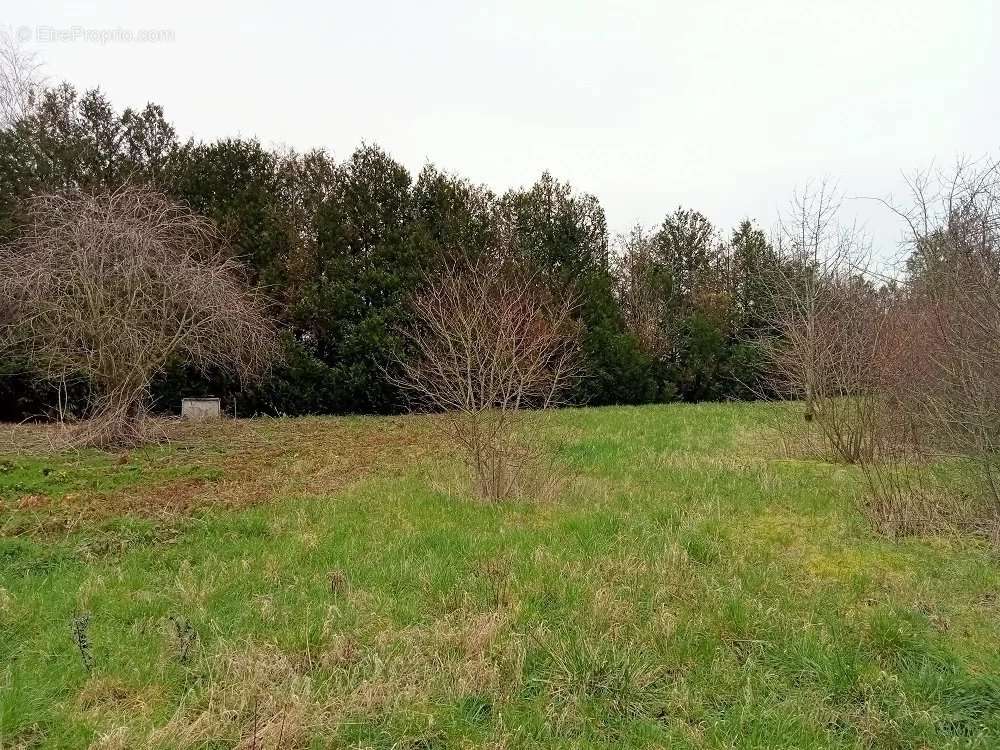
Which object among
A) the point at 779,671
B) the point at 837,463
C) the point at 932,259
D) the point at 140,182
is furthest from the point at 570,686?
the point at 140,182

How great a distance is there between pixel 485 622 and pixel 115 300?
8922mm

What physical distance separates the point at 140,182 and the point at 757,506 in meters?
16.2

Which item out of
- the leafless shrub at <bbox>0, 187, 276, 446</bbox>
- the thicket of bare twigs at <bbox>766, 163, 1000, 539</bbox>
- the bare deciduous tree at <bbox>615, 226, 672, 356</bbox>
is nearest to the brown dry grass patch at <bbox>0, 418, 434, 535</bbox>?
the leafless shrub at <bbox>0, 187, 276, 446</bbox>

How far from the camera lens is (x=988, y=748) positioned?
2545mm

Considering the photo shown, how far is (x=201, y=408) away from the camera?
50.7 ft

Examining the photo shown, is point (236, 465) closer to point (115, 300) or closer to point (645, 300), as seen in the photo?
point (115, 300)

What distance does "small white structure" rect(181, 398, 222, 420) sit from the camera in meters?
15.0

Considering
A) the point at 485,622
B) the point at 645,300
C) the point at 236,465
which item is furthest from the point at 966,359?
the point at 645,300

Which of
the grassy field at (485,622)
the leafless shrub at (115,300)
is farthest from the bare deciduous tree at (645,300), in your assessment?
the grassy field at (485,622)

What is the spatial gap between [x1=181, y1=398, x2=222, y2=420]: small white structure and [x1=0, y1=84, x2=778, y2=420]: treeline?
2.14ft

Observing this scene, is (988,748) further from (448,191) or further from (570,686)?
(448,191)

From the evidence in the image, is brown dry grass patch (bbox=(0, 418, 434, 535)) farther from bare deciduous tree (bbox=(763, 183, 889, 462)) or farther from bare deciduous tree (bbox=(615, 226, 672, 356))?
bare deciduous tree (bbox=(615, 226, 672, 356))

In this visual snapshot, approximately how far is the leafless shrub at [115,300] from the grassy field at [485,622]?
361cm

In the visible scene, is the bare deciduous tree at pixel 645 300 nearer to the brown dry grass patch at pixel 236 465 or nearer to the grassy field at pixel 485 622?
the brown dry grass patch at pixel 236 465
